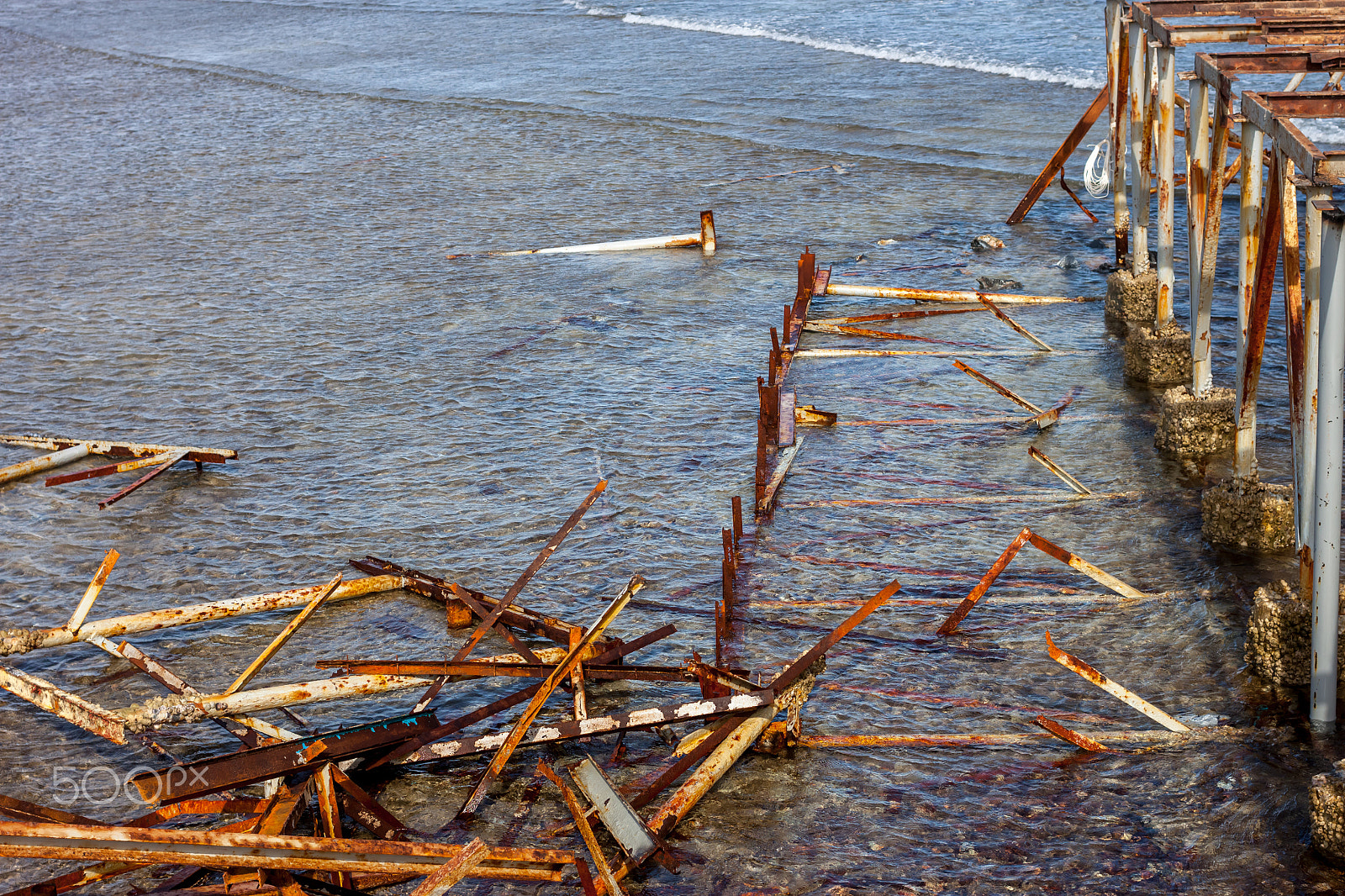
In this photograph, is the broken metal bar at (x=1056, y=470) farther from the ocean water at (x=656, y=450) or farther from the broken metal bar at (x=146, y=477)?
the broken metal bar at (x=146, y=477)

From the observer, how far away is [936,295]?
31.2ft

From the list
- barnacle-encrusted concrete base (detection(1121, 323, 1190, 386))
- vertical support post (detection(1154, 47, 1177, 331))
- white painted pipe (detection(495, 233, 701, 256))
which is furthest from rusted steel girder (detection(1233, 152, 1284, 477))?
white painted pipe (detection(495, 233, 701, 256))

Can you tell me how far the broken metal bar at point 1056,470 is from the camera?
6.70 m

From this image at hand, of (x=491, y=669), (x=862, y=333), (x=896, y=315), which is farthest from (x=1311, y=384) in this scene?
(x=896, y=315)

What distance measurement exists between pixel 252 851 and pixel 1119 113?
8680 mm

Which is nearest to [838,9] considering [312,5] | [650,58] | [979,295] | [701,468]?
[650,58]

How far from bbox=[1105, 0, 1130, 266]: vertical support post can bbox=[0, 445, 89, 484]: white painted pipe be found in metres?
8.11

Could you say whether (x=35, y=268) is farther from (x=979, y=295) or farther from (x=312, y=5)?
(x=312, y=5)

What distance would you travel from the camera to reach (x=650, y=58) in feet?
70.6

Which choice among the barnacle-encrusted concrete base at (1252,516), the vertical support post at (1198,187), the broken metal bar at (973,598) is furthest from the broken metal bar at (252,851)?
the vertical support post at (1198,187)

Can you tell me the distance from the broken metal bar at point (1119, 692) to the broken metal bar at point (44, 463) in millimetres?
5892

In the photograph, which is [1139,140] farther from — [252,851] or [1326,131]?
[1326,131]

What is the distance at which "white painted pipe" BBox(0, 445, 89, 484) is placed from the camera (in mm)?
7164

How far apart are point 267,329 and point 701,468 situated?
14.6 ft
